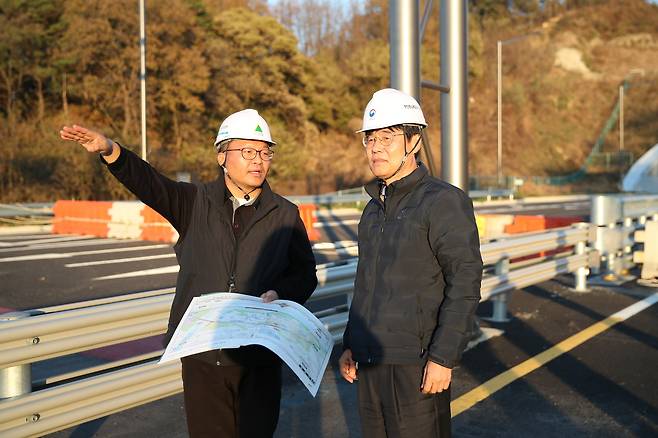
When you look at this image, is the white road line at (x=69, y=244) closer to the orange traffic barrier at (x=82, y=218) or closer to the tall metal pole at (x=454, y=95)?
the orange traffic barrier at (x=82, y=218)

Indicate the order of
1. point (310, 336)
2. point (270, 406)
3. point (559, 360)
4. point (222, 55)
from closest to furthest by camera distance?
1. point (310, 336)
2. point (270, 406)
3. point (559, 360)
4. point (222, 55)

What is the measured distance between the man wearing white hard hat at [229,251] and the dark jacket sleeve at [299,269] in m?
0.01

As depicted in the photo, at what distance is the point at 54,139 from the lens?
34.3 metres

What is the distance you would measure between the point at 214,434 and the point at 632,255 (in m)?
10.1

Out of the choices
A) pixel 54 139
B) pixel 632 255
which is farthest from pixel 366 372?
pixel 54 139

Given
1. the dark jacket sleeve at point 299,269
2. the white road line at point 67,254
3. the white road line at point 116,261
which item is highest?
the dark jacket sleeve at point 299,269

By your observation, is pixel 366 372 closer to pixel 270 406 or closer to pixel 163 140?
pixel 270 406

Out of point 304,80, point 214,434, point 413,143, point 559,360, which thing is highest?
point 304,80

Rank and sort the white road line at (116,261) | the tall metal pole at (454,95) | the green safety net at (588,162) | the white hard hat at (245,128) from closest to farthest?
the white hard hat at (245,128) < the tall metal pole at (454,95) < the white road line at (116,261) < the green safety net at (588,162)

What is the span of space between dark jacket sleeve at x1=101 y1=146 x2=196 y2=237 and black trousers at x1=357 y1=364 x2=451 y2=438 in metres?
1.09

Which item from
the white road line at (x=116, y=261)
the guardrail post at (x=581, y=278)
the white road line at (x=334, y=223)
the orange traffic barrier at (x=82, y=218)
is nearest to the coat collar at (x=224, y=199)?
the guardrail post at (x=581, y=278)

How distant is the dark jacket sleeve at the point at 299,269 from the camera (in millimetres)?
3426

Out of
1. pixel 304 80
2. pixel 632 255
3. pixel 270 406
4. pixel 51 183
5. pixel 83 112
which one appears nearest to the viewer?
pixel 270 406

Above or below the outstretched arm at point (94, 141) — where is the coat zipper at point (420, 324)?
below
